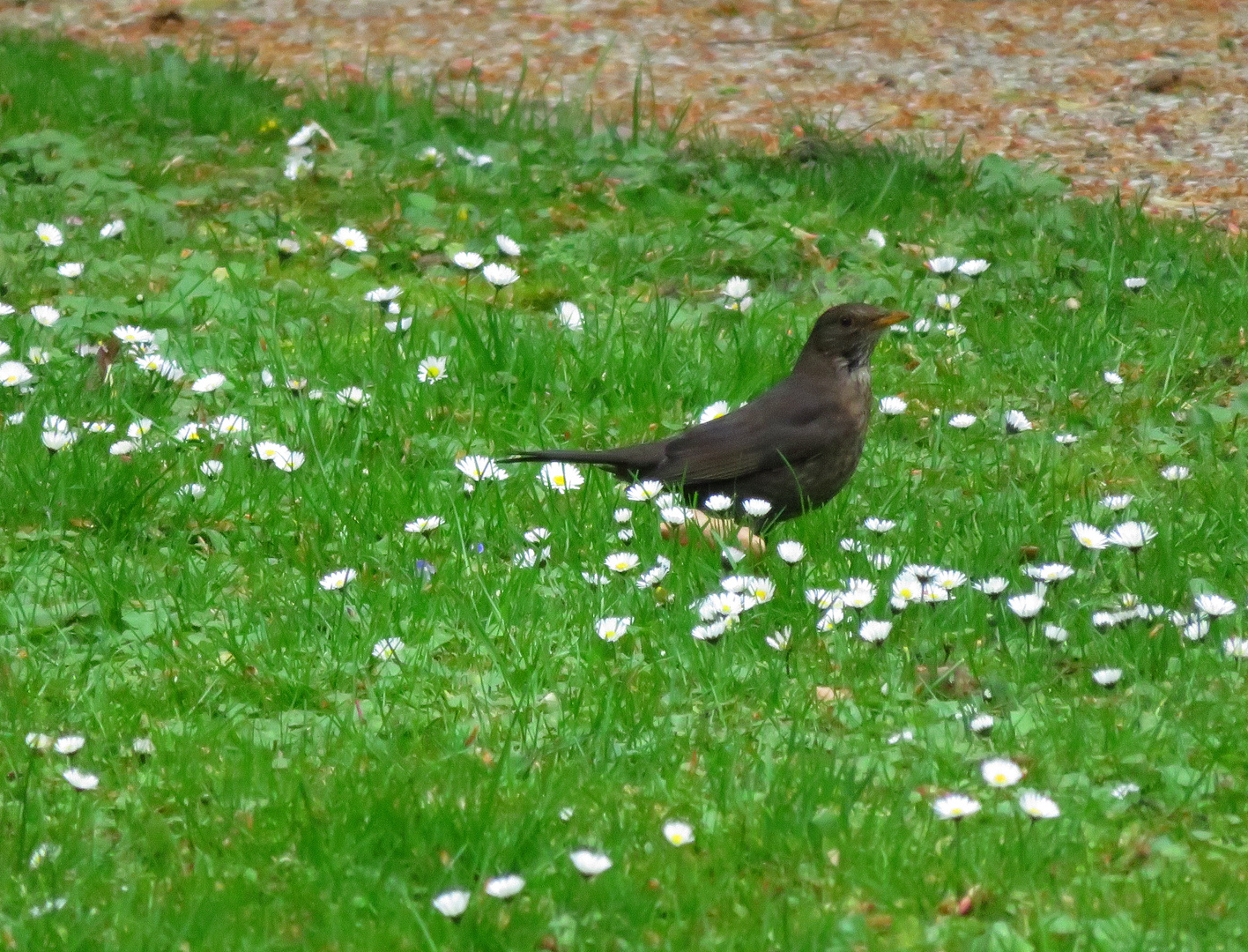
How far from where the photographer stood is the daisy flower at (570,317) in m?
6.74

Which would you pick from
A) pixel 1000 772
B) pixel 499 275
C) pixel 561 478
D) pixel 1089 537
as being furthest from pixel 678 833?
pixel 499 275

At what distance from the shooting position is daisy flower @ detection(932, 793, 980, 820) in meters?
3.37

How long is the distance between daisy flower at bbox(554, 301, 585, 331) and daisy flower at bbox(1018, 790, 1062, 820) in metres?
3.51

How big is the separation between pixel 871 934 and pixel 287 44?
8793 mm

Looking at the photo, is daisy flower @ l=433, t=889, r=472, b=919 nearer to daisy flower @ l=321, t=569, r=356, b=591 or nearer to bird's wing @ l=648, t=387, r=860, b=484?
daisy flower @ l=321, t=569, r=356, b=591

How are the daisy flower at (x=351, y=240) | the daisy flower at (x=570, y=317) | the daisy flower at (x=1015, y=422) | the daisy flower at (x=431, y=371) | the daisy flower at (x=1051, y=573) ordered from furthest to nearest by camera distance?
the daisy flower at (x=351, y=240) < the daisy flower at (x=570, y=317) < the daisy flower at (x=431, y=371) < the daisy flower at (x=1015, y=422) < the daisy flower at (x=1051, y=573)

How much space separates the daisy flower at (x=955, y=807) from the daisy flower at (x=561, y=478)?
220 centimetres

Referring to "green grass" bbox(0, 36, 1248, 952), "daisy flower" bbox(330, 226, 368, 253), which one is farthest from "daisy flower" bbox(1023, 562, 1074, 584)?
"daisy flower" bbox(330, 226, 368, 253)

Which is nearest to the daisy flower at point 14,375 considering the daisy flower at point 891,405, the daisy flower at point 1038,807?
the daisy flower at point 891,405

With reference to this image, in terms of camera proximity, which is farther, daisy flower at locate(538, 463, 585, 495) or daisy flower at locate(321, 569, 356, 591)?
daisy flower at locate(538, 463, 585, 495)

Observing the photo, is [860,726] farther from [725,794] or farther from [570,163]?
[570,163]

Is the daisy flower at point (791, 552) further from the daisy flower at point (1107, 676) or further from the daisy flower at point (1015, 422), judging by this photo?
the daisy flower at point (1015, 422)

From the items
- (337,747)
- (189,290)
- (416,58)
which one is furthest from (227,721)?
(416,58)

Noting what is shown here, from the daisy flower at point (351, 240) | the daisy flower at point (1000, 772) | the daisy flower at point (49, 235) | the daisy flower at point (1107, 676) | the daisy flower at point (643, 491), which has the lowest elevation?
the daisy flower at point (351, 240)
